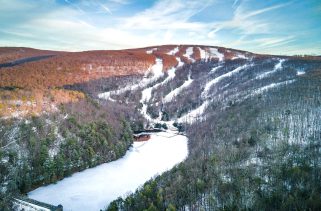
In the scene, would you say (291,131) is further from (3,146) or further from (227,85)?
(227,85)

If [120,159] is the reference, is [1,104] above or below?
above

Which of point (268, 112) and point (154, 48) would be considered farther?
point (154, 48)

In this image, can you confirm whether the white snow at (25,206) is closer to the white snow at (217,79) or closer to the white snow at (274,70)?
the white snow at (217,79)

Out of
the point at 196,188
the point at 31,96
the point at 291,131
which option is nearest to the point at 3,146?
the point at 31,96

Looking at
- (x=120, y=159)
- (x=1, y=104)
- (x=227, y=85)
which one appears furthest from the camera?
(x=227, y=85)

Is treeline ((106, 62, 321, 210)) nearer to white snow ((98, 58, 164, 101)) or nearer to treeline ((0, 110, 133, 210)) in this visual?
treeline ((0, 110, 133, 210))
